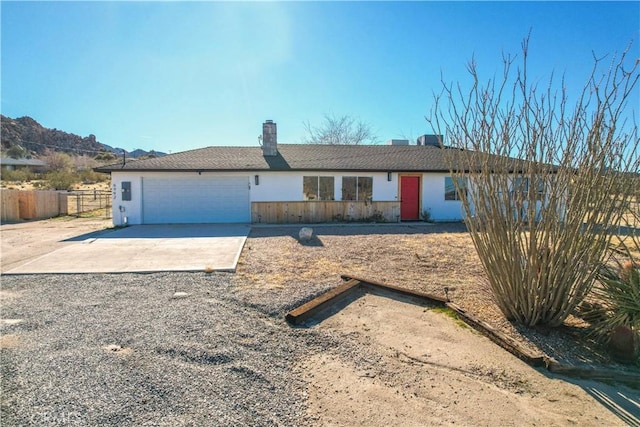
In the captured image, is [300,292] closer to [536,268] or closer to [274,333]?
[274,333]

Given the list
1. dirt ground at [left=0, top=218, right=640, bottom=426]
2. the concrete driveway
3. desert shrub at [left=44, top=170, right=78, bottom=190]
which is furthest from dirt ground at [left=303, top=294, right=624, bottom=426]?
desert shrub at [left=44, top=170, right=78, bottom=190]

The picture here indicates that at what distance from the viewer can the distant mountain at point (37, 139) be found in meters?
57.5

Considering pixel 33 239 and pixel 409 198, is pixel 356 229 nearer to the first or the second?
pixel 409 198

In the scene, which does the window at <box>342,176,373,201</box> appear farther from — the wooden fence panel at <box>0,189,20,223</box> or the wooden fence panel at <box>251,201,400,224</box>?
the wooden fence panel at <box>0,189,20,223</box>

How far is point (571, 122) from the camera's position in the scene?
11.6ft

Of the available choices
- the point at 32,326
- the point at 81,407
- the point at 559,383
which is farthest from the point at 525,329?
the point at 32,326

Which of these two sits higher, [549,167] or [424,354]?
[549,167]

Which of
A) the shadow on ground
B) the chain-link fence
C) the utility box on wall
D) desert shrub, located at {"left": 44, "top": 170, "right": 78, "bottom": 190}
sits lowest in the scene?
the shadow on ground

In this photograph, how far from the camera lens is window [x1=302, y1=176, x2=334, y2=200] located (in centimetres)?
1475

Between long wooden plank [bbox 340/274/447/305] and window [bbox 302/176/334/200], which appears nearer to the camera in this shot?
long wooden plank [bbox 340/274/447/305]

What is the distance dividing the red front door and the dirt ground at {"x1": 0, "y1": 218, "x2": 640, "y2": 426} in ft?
28.8

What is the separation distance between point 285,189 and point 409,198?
569cm

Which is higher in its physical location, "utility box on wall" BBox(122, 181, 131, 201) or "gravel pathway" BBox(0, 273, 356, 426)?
"utility box on wall" BBox(122, 181, 131, 201)

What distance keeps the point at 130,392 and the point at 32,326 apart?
225 cm
